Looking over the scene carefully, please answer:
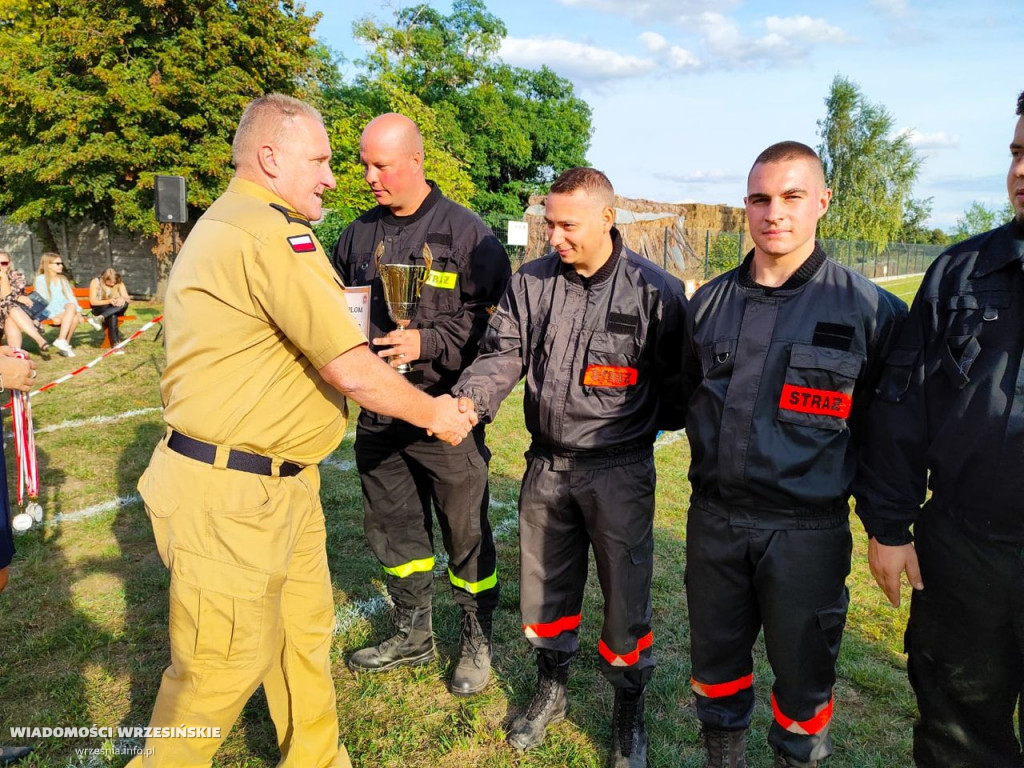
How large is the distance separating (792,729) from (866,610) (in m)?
2.12

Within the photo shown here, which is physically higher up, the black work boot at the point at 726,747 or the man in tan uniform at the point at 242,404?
the man in tan uniform at the point at 242,404

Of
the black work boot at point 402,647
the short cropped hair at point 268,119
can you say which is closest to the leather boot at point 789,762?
the black work boot at point 402,647

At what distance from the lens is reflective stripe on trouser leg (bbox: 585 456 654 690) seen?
115 inches

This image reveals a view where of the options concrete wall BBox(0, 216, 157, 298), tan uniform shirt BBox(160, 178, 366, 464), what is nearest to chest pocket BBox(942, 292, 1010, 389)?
tan uniform shirt BBox(160, 178, 366, 464)

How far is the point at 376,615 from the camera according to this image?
4180mm

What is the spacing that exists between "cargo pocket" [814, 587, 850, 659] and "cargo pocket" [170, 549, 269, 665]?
1.91 m

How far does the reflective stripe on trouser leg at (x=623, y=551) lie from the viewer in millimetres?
2914

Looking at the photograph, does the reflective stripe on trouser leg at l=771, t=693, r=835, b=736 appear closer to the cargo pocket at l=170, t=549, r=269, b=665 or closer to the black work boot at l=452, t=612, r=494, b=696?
the black work boot at l=452, t=612, r=494, b=696

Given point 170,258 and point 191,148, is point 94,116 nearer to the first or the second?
point 191,148

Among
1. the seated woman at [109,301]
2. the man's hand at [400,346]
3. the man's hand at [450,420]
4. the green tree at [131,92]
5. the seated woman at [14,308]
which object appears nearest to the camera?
the man's hand at [450,420]

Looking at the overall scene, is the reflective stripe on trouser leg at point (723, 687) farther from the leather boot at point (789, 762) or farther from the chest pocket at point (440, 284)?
the chest pocket at point (440, 284)

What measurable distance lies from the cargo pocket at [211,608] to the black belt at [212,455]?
309mm

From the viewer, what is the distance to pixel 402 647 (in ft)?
12.2

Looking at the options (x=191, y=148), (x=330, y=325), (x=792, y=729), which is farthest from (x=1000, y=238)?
(x=191, y=148)
